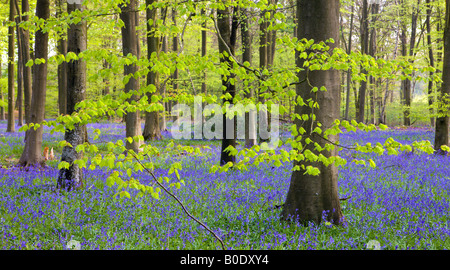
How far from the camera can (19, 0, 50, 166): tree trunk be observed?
827 cm

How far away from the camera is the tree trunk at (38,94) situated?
8.27 m

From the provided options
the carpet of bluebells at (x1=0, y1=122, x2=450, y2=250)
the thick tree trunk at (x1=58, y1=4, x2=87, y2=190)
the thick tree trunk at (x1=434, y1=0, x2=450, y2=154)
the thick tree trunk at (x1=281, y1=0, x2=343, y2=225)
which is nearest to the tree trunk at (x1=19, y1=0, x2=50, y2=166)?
the carpet of bluebells at (x1=0, y1=122, x2=450, y2=250)

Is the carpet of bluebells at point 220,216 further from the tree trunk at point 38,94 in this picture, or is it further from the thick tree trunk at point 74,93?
the tree trunk at point 38,94

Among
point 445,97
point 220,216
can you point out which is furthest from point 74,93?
point 445,97

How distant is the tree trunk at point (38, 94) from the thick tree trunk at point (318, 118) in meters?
6.93

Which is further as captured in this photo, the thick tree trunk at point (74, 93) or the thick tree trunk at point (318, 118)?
the thick tree trunk at point (74, 93)

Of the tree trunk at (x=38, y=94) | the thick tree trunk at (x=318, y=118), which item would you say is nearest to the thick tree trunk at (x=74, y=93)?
the tree trunk at (x=38, y=94)

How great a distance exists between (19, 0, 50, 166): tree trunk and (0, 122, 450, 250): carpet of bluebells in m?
1.08

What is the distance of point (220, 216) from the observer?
514 cm

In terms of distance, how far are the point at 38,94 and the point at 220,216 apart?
6.65m

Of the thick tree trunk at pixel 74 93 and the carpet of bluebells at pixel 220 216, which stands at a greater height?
the thick tree trunk at pixel 74 93

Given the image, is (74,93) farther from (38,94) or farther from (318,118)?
(318,118)
